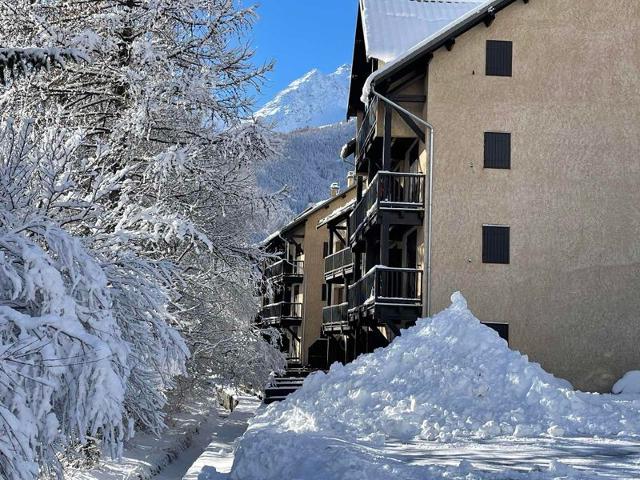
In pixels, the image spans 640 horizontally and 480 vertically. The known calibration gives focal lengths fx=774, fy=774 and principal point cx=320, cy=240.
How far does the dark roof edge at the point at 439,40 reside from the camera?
20078 millimetres

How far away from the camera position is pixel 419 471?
8508 millimetres

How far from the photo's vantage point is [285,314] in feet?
167

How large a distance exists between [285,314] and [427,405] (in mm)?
38173

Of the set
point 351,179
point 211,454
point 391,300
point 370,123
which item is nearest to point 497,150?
point 370,123

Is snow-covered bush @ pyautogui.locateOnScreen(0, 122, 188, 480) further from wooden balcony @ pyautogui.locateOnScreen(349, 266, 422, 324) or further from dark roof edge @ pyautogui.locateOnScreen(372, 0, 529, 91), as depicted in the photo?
dark roof edge @ pyautogui.locateOnScreen(372, 0, 529, 91)

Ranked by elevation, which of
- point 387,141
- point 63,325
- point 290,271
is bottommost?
point 63,325

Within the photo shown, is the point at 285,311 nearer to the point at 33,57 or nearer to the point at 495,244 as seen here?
the point at 495,244

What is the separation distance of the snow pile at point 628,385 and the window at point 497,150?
20.0 ft

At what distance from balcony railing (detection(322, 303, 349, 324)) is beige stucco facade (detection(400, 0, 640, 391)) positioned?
10.5 metres

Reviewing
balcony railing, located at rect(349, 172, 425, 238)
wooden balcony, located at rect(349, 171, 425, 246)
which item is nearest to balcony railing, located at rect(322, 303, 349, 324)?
balcony railing, located at rect(349, 172, 425, 238)

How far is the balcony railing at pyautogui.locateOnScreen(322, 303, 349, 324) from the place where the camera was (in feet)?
102

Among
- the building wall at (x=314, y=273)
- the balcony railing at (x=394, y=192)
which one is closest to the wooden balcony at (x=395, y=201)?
the balcony railing at (x=394, y=192)

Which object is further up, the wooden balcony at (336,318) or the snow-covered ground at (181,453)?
the wooden balcony at (336,318)

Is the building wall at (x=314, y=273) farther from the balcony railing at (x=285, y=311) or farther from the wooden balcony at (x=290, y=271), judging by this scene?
the balcony railing at (x=285, y=311)
